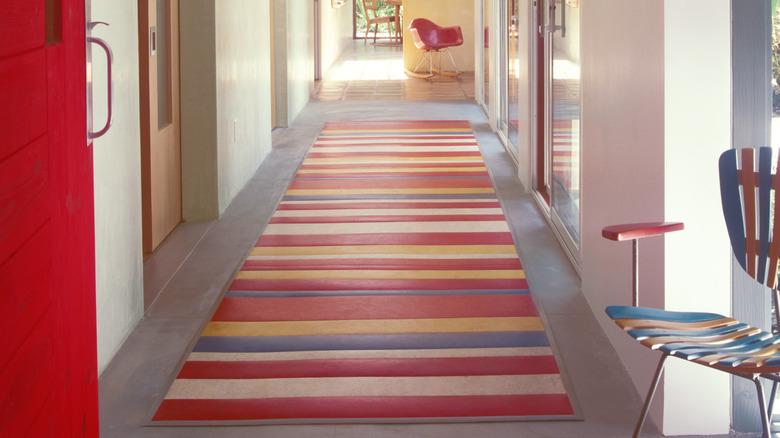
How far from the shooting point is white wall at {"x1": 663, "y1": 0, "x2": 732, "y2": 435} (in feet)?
9.56

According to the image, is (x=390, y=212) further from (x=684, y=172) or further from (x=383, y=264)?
(x=684, y=172)

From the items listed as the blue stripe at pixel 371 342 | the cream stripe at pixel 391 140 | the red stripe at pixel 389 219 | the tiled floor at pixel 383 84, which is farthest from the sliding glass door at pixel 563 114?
the tiled floor at pixel 383 84

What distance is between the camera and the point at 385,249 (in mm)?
5305

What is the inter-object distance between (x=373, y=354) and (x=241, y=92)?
3591 mm

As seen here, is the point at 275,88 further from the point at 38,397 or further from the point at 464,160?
the point at 38,397

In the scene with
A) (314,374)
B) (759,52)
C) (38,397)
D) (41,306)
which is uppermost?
(759,52)

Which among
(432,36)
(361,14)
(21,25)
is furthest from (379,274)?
(361,14)

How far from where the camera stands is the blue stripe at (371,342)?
3807 millimetres

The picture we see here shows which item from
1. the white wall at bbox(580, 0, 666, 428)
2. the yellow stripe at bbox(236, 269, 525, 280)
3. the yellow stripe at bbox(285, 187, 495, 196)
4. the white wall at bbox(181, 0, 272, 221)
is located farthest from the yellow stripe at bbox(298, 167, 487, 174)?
the white wall at bbox(580, 0, 666, 428)

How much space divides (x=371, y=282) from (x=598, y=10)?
1.72m

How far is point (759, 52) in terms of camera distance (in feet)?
9.52

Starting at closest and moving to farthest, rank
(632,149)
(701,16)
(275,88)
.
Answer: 1. (701,16)
2. (632,149)
3. (275,88)

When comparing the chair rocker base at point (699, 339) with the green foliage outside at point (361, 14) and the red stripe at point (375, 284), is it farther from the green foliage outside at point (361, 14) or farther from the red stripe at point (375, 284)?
the green foliage outside at point (361, 14)

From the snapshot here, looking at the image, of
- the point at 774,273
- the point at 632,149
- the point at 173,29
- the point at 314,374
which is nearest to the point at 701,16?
the point at 632,149
